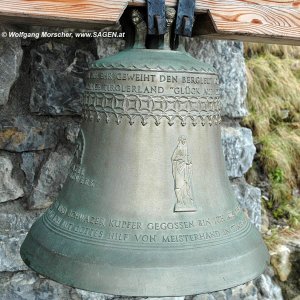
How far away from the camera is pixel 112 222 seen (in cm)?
93

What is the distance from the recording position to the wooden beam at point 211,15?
39.8 inches

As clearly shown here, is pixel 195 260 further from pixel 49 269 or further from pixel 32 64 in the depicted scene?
pixel 32 64

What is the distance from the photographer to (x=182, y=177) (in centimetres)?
95

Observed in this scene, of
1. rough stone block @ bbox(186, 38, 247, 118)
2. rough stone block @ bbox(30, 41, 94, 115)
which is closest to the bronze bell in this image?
rough stone block @ bbox(30, 41, 94, 115)

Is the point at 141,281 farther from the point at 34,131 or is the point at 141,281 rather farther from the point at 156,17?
the point at 34,131

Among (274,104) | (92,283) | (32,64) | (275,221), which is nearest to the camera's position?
(92,283)

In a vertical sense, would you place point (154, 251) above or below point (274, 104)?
below

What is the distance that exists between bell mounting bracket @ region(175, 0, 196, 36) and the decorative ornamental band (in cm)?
14

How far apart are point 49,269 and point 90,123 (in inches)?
11.9

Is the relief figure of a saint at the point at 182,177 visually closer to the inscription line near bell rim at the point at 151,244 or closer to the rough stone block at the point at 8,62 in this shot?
the inscription line near bell rim at the point at 151,244

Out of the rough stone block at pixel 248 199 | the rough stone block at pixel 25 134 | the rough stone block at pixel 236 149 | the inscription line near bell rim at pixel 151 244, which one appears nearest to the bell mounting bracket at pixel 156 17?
the inscription line near bell rim at pixel 151 244

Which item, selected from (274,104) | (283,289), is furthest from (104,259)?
(274,104)

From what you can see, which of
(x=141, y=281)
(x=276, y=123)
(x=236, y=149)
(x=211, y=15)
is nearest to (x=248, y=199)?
(x=236, y=149)

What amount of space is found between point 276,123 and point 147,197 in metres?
1.29
